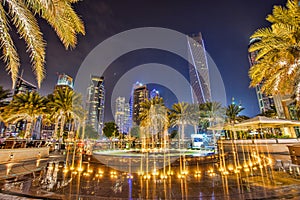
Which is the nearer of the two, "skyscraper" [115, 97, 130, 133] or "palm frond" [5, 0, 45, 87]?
"palm frond" [5, 0, 45, 87]

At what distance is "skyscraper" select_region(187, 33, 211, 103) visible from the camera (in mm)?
134900

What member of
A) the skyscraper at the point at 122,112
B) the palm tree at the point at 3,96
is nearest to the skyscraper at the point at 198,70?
the skyscraper at the point at 122,112

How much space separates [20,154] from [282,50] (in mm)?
16414

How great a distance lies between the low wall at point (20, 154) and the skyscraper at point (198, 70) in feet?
408

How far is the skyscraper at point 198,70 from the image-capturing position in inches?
5311

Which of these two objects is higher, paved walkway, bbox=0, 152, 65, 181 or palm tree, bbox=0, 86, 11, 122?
palm tree, bbox=0, 86, 11, 122

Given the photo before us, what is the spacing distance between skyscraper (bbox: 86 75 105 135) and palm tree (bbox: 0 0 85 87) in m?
167

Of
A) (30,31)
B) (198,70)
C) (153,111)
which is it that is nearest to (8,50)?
(30,31)

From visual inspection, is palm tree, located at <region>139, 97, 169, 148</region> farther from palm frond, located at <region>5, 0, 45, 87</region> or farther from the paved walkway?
palm frond, located at <region>5, 0, 45, 87</region>

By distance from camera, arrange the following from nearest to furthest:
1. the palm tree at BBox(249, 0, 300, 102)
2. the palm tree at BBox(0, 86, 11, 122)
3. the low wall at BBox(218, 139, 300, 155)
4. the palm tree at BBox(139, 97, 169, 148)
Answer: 1. the palm tree at BBox(249, 0, 300, 102)
2. the low wall at BBox(218, 139, 300, 155)
3. the palm tree at BBox(0, 86, 11, 122)
4. the palm tree at BBox(139, 97, 169, 148)

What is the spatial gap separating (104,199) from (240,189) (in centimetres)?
350

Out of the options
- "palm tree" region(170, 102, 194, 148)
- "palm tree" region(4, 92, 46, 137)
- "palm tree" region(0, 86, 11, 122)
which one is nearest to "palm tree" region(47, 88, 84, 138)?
"palm tree" region(4, 92, 46, 137)

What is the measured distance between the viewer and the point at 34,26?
11.9 ft

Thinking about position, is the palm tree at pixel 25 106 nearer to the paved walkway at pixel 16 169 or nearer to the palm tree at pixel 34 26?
the paved walkway at pixel 16 169
